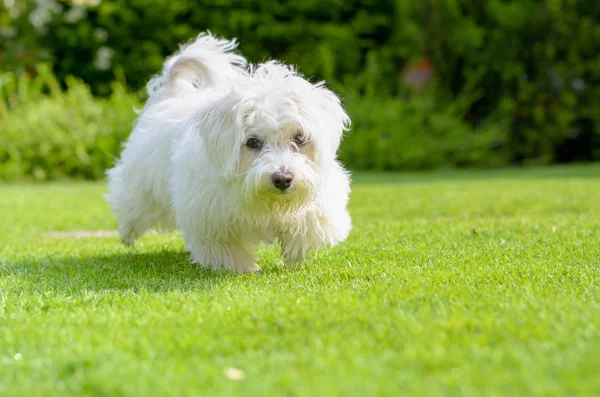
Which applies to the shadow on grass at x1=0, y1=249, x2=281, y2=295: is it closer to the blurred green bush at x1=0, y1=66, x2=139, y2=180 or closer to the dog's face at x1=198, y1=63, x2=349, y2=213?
the dog's face at x1=198, y1=63, x2=349, y2=213

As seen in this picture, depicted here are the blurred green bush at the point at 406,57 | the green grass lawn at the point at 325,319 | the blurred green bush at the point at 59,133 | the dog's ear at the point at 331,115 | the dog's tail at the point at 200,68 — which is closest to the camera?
the green grass lawn at the point at 325,319

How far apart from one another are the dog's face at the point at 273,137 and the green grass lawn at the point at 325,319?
0.48 meters

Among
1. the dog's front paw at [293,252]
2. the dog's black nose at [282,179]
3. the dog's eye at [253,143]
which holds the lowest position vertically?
the dog's front paw at [293,252]

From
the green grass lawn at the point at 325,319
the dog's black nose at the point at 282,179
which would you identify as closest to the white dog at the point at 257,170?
the dog's black nose at the point at 282,179

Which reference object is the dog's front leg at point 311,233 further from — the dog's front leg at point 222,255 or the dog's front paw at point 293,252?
the dog's front leg at point 222,255

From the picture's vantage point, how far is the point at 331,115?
14.3 feet

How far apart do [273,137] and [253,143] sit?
122 millimetres

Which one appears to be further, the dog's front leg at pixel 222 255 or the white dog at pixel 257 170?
the dog's front leg at pixel 222 255

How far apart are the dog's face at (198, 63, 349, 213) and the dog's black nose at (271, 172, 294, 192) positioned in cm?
4

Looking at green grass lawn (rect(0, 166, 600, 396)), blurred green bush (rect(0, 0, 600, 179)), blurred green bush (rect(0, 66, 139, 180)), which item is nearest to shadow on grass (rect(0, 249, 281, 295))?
green grass lawn (rect(0, 166, 600, 396))

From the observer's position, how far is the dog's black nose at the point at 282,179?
3875mm

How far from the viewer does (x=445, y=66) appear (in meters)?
17.1

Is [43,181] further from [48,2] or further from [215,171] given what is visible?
[215,171]

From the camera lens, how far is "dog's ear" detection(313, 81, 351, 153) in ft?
14.0
